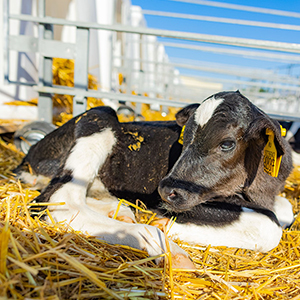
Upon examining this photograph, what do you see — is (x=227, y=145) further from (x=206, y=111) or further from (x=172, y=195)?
(x=172, y=195)

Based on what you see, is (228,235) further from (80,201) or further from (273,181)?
(80,201)

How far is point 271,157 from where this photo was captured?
2.15 metres

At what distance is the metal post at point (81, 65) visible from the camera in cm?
385

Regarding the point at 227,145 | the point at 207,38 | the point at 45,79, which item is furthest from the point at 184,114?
the point at 45,79

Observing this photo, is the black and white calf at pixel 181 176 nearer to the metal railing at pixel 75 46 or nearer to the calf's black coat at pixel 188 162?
the calf's black coat at pixel 188 162

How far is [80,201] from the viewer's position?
2254 millimetres

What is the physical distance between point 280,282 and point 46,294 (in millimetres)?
1341

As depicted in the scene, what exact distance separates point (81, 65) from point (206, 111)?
2.25 meters

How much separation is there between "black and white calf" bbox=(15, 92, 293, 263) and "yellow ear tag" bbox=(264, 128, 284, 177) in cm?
5

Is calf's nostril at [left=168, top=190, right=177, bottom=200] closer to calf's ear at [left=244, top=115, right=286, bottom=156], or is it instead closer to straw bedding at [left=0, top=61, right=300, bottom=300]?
straw bedding at [left=0, top=61, right=300, bottom=300]

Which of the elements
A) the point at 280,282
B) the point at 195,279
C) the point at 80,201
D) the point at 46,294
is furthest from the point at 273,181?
the point at 46,294

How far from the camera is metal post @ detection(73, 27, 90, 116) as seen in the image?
3850 millimetres

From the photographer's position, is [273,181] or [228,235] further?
[273,181]

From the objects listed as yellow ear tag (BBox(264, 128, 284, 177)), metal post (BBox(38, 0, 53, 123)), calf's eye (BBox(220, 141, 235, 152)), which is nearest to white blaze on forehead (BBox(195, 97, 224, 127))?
calf's eye (BBox(220, 141, 235, 152))
